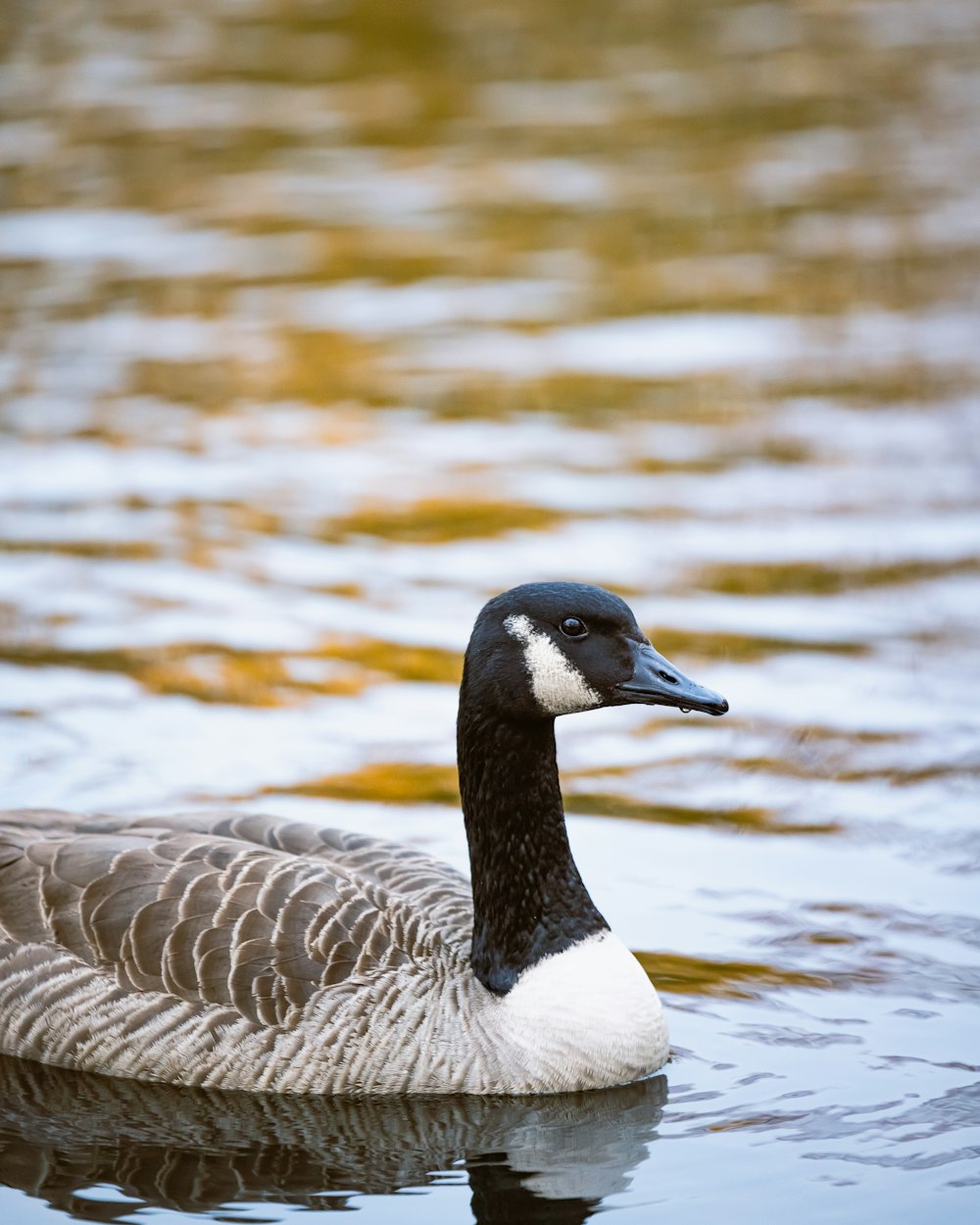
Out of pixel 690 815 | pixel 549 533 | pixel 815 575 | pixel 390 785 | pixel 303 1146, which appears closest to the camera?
pixel 303 1146

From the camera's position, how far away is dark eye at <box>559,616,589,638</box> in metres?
8.20

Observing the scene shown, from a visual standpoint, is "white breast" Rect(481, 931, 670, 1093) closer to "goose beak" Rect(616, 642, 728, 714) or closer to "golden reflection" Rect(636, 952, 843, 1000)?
"golden reflection" Rect(636, 952, 843, 1000)

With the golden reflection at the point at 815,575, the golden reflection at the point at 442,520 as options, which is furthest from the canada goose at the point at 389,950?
the golden reflection at the point at 442,520

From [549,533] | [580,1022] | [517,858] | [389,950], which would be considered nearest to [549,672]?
[517,858]

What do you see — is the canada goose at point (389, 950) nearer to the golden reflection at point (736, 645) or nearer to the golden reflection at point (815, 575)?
the golden reflection at point (736, 645)

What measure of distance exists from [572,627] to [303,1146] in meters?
2.23

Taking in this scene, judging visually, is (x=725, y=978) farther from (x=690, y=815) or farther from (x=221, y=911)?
(x=221, y=911)

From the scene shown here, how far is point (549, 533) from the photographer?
48.6ft

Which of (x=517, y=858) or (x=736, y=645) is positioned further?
(x=736, y=645)

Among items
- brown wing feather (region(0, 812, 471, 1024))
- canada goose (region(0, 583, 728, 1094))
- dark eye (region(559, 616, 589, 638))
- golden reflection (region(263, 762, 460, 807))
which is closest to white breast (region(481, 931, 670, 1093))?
canada goose (region(0, 583, 728, 1094))

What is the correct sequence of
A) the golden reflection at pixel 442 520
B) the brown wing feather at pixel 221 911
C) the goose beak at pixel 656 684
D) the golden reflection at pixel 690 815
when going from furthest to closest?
the golden reflection at pixel 442 520
the golden reflection at pixel 690 815
the brown wing feather at pixel 221 911
the goose beak at pixel 656 684

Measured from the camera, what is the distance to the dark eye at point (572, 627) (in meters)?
8.20

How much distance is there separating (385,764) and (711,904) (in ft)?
7.74

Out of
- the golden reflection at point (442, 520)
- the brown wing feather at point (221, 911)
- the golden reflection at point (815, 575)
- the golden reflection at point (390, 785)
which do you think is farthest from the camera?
the golden reflection at point (442, 520)
